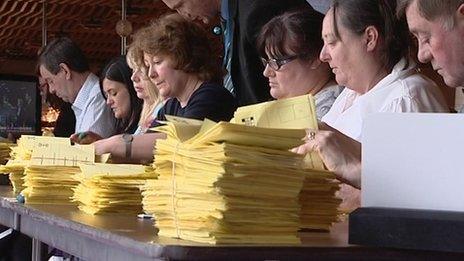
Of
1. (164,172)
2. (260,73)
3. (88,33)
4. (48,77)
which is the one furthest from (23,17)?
(164,172)

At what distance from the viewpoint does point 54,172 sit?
2.20 metres

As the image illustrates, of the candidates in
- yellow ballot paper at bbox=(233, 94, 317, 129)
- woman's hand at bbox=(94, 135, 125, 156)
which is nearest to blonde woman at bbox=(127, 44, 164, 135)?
woman's hand at bbox=(94, 135, 125, 156)

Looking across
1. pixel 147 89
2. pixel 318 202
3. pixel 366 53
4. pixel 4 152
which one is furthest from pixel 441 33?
pixel 4 152

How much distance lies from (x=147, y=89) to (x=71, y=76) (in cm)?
129

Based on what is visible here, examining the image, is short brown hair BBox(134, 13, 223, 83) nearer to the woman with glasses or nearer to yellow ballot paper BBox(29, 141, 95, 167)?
the woman with glasses

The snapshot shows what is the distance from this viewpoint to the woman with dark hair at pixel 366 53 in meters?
2.27

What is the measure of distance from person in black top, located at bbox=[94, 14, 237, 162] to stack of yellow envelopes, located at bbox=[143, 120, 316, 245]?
4.20ft

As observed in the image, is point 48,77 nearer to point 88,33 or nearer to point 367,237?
point 367,237

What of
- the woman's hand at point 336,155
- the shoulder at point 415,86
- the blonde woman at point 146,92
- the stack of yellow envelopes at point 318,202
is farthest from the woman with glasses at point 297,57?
the stack of yellow envelopes at point 318,202

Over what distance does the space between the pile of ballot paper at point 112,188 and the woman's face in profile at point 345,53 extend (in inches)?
24.8

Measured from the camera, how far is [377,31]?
2.31 metres

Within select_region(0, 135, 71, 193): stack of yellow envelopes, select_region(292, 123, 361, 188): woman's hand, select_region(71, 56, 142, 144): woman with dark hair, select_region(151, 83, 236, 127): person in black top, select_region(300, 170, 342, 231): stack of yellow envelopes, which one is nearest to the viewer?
select_region(300, 170, 342, 231): stack of yellow envelopes

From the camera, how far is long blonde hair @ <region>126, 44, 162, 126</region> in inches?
122

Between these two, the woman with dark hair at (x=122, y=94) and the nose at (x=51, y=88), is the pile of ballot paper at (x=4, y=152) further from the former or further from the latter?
the nose at (x=51, y=88)
